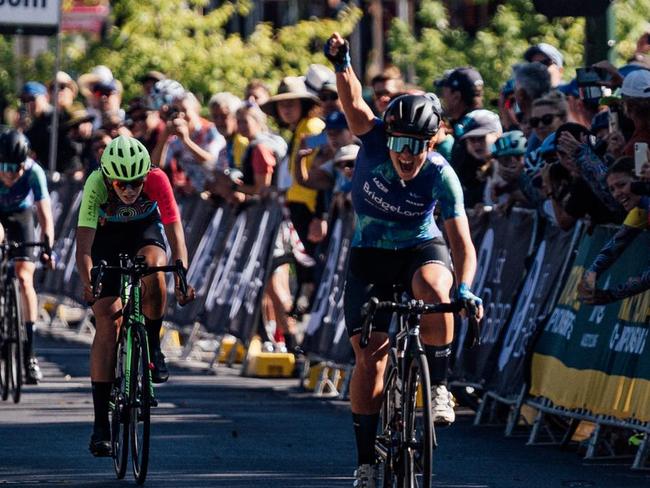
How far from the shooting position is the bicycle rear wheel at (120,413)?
1125 centimetres

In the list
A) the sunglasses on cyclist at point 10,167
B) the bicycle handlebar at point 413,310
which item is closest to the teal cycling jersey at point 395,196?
the bicycle handlebar at point 413,310

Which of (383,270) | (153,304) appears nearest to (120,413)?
(153,304)

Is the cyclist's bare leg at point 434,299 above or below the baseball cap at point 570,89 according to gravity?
below

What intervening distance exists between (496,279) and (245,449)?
2.54 meters

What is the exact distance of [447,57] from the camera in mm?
35594

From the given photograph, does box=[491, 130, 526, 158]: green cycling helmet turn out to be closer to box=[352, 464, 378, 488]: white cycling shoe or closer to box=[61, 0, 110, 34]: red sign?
box=[352, 464, 378, 488]: white cycling shoe

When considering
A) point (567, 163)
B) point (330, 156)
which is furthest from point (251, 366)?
point (567, 163)

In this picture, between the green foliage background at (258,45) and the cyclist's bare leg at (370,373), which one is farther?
the green foliage background at (258,45)

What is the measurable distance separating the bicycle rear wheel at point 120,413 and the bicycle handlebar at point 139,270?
0.32 m

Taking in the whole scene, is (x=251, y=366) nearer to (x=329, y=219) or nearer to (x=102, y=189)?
(x=329, y=219)

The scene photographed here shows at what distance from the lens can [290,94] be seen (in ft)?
58.1

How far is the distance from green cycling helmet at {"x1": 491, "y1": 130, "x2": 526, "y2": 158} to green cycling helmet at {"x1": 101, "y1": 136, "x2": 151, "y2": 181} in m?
3.25

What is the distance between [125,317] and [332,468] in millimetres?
1445

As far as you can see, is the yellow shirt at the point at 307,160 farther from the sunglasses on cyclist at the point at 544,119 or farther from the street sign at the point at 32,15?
the street sign at the point at 32,15
